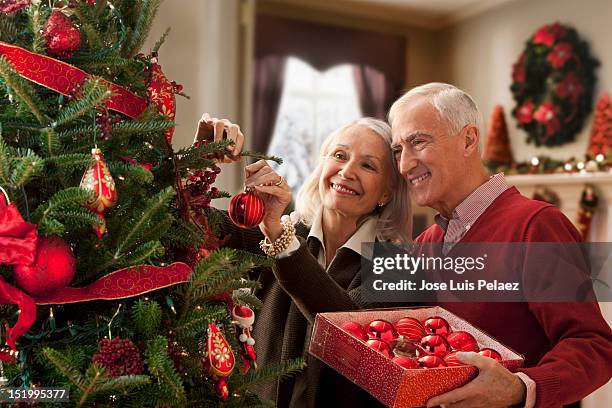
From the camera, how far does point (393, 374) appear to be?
3.35ft

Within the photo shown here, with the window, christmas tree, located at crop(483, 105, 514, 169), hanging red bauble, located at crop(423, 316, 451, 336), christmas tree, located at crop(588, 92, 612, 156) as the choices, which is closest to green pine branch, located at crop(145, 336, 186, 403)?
hanging red bauble, located at crop(423, 316, 451, 336)

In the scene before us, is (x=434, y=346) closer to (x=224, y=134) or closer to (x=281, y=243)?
(x=281, y=243)

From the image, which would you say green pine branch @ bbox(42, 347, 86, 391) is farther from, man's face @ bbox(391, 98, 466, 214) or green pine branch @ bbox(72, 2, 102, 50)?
man's face @ bbox(391, 98, 466, 214)

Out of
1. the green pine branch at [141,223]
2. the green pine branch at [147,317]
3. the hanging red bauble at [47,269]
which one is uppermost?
the green pine branch at [141,223]

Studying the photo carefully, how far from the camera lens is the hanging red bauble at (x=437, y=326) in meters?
1.23

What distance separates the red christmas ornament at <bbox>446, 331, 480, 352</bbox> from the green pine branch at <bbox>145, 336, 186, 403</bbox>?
1.83ft

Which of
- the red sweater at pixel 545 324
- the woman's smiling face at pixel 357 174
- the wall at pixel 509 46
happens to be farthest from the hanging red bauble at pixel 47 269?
the wall at pixel 509 46

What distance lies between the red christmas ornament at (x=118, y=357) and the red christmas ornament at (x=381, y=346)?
1.49 ft

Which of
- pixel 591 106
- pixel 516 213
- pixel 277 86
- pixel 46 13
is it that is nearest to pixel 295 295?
pixel 516 213

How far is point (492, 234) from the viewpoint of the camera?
4.37ft

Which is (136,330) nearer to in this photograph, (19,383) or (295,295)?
(19,383)

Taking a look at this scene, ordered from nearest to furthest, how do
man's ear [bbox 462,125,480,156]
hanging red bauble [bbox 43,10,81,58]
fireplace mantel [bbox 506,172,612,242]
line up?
1. hanging red bauble [bbox 43,10,81,58]
2. man's ear [bbox 462,125,480,156]
3. fireplace mantel [bbox 506,172,612,242]

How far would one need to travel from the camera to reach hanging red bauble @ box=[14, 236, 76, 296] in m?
0.75

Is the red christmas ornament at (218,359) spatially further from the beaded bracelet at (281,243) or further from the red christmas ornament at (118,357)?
the beaded bracelet at (281,243)
